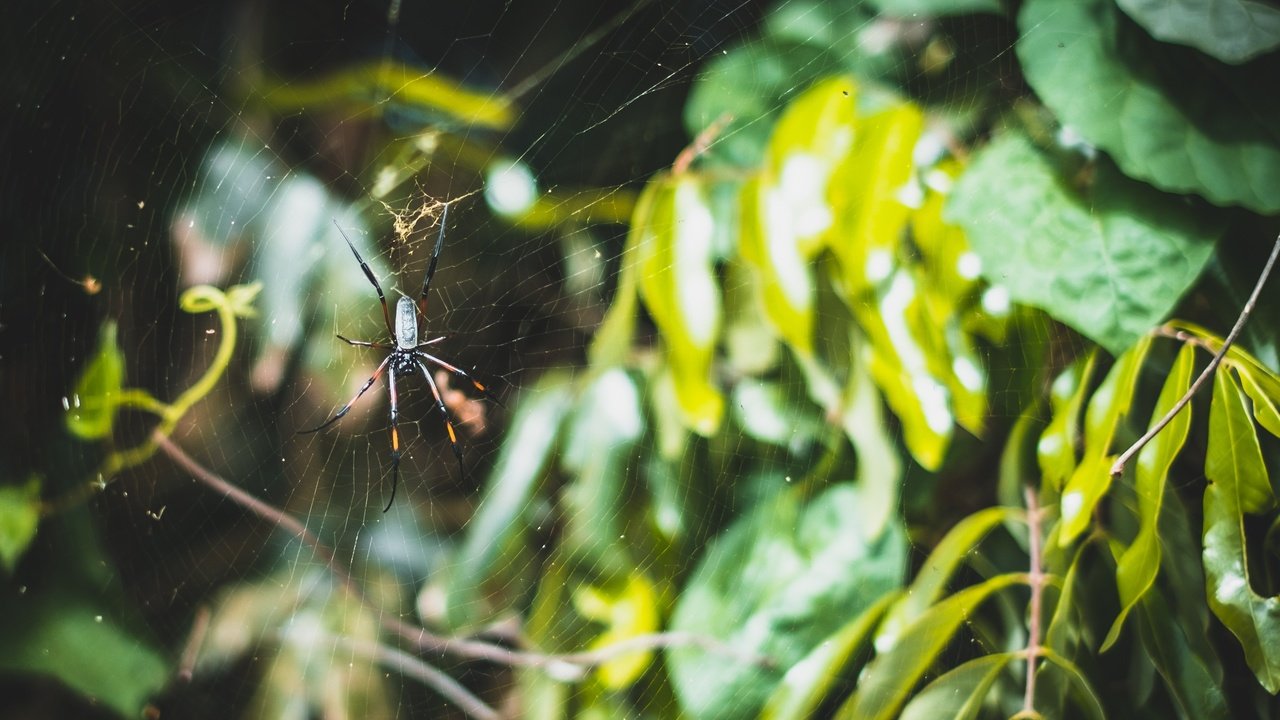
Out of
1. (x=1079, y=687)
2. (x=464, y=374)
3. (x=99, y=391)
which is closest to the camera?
(x=1079, y=687)

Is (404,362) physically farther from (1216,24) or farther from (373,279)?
(1216,24)

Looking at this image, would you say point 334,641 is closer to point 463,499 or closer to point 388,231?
point 463,499

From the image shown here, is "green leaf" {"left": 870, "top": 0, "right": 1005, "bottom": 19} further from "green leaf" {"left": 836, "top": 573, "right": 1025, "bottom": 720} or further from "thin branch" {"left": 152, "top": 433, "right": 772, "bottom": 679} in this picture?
"thin branch" {"left": 152, "top": 433, "right": 772, "bottom": 679}

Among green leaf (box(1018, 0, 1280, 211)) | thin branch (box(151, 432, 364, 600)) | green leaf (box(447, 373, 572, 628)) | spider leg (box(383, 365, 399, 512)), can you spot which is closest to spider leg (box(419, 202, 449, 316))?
spider leg (box(383, 365, 399, 512))

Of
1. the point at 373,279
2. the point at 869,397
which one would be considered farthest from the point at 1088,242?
the point at 373,279

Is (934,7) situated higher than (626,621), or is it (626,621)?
(934,7)

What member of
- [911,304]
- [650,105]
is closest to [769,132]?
[650,105]

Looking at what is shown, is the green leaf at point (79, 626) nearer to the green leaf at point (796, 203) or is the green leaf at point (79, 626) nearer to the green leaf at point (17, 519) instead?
the green leaf at point (17, 519)

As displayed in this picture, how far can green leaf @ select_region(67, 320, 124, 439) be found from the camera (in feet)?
3.37

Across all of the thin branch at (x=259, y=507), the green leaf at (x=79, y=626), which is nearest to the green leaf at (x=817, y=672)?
the thin branch at (x=259, y=507)

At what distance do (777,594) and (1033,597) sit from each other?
26cm

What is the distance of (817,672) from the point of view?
76cm

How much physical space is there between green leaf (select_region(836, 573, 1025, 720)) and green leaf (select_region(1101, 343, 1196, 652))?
13cm

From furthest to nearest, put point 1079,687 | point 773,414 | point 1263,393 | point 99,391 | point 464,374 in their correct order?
point 464,374 → point 99,391 → point 773,414 → point 1079,687 → point 1263,393
